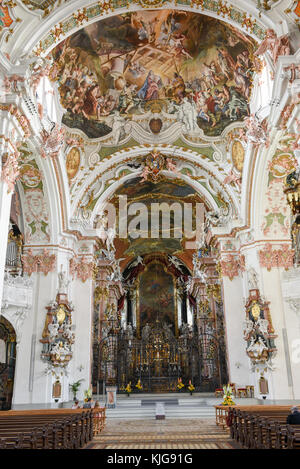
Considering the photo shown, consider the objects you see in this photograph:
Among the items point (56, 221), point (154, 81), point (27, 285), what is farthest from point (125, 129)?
point (27, 285)

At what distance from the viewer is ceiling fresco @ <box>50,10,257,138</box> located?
43.6 ft

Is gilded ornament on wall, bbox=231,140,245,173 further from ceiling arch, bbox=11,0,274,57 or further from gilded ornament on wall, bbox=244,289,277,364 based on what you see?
ceiling arch, bbox=11,0,274,57

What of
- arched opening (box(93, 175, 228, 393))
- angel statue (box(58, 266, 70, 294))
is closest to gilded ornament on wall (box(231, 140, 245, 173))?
arched opening (box(93, 175, 228, 393))

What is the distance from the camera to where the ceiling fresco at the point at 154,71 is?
43.6 feet

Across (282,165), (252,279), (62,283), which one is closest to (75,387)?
(62,283)

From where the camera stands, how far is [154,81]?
15.8 metres

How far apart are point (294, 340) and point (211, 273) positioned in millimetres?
8449

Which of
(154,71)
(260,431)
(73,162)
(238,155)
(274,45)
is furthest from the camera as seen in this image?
(73,162)

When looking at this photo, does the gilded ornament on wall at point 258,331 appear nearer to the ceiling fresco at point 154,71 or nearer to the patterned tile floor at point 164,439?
the patterned tile floor at point 164,439

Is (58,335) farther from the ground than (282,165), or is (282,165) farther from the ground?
(282,165)

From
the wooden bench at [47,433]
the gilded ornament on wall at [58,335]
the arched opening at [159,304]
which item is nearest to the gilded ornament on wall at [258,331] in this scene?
the arched opening at [159,304]

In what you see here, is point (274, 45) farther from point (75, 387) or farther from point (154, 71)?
point (75, 387)

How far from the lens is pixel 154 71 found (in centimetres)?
1550

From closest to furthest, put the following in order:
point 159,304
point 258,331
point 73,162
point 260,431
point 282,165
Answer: point 260,431
point 258,331
point 282,165
point 73,162
point 159,304
